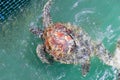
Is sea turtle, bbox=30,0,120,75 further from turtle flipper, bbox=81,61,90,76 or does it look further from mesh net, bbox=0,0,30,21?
mesh net, bbox=0,0,30,21

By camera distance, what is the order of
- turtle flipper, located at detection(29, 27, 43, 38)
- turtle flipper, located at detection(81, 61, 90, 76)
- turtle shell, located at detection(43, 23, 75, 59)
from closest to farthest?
turtle shell, located at detection(43, 23, 75, 59), turtle flipper, located at detection(81, 61, 90, 76), turtle flipper, located at detection(29, 27, 43, 38)

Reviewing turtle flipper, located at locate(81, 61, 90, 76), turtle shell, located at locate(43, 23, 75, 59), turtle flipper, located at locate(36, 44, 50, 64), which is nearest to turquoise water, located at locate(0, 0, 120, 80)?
turtle flipper, located at locate(36, 44, 50, 64)

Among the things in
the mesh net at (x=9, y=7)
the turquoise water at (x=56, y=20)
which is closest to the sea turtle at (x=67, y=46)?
the turquoise water at (x=56, y=20)

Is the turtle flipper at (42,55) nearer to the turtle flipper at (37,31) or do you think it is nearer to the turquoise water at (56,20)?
the turquoise water at (56,20)

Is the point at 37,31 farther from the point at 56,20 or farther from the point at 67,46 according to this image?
the point at 67,46

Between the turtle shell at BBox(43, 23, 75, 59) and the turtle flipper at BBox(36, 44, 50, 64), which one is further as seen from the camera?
the turtle flipper at BBox(36, 44, 50, 64)

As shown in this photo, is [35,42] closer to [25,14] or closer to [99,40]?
[25,14]
